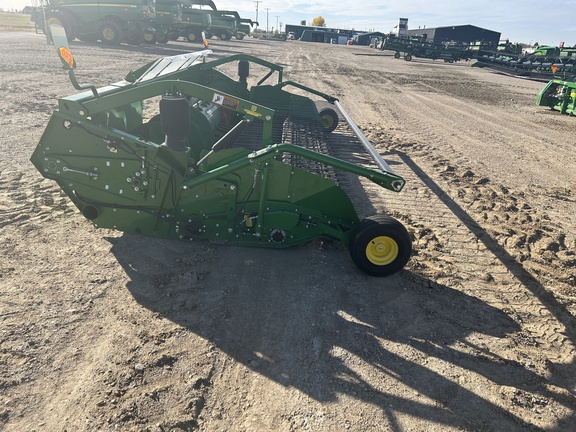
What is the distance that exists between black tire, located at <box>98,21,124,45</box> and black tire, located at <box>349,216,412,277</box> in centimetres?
2317

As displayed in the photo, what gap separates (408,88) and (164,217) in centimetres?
1580

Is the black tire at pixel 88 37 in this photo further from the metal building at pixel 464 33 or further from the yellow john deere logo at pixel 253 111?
the metal building at pixel 464 33

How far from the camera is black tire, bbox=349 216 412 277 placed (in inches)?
145

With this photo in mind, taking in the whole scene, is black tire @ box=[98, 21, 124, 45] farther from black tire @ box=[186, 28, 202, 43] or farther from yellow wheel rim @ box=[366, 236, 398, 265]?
yellow wheel rim @ box=[366, 236, 398, 265]

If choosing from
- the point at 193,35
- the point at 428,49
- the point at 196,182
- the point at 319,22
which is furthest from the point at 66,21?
the point at 319,22

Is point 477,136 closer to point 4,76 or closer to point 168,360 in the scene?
point 168,360

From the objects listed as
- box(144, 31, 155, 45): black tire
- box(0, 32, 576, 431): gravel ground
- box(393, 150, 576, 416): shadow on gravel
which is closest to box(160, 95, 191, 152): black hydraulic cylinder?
box(0, 32, 576, 431): gravel ground

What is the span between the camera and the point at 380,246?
3.80m

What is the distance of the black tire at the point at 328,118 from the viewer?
332 inches

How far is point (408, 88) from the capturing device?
1720 cm

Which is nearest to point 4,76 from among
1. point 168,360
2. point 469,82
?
point 168,360

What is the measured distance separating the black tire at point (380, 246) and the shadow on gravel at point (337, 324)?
0.15 meters

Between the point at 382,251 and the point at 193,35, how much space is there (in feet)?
105

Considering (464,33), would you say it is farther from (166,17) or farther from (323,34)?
(166,17)
